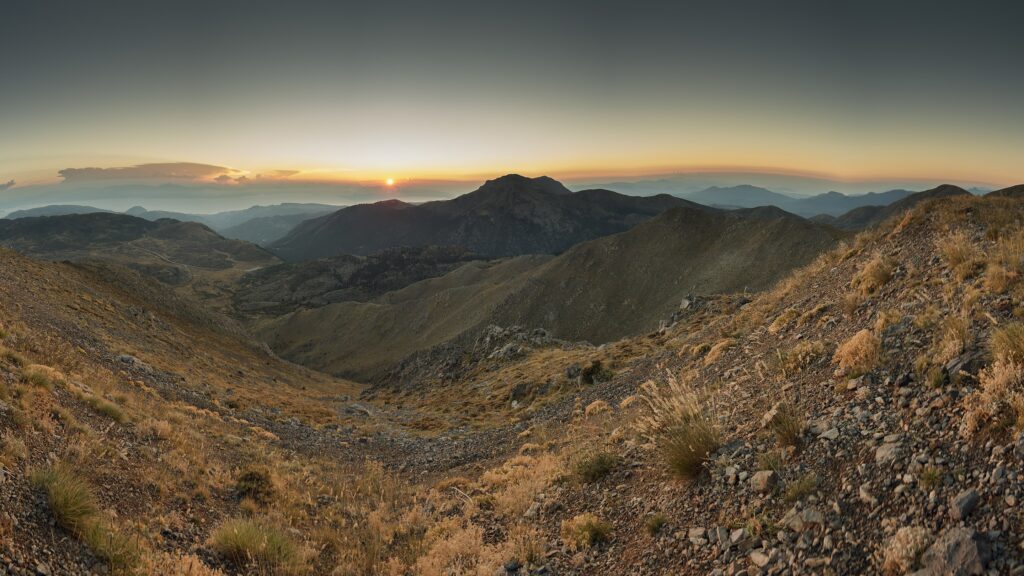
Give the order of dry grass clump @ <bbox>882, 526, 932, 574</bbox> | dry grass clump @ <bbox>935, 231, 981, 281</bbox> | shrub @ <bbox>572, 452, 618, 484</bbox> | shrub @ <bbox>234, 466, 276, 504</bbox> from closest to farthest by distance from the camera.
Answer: dry grass clump @ <bbox>882, 526, 932, 574</bbox>, dry grass clump @ <bbox>935, 231, 981, 281</bbox>, shrub @ <bbox>572, 452, 618, 484</bbox>, shrub @ <bbox>234, 466, 276, 504</bbox>

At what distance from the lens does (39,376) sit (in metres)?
12.1

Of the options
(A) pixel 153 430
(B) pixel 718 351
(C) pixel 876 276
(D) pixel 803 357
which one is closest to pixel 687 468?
(D) pixel 803 357

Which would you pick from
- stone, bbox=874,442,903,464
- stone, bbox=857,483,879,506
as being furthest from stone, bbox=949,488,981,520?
stone, bbox=874,442,903,464

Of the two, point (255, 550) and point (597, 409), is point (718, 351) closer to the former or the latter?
point (597, 409)

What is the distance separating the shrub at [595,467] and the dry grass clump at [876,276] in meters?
8.90

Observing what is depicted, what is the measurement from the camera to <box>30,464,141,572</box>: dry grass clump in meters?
6.93

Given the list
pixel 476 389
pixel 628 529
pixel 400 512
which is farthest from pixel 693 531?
pixel 476 389

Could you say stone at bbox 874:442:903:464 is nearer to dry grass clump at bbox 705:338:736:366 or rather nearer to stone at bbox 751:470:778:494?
stone at bbox 751:470:778:494

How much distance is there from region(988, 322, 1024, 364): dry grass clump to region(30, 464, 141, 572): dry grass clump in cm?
1286

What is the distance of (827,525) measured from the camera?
17.7 feet

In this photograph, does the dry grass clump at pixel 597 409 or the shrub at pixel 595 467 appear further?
the dry grass clump at pixel 597 409

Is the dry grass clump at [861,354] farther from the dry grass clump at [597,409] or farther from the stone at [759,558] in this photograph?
the dry grass clump at [597,409]

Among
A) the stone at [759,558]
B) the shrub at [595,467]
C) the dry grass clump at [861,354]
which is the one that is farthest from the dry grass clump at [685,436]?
the dry grass clump at [861,354]

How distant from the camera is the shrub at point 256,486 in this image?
12.3 m
